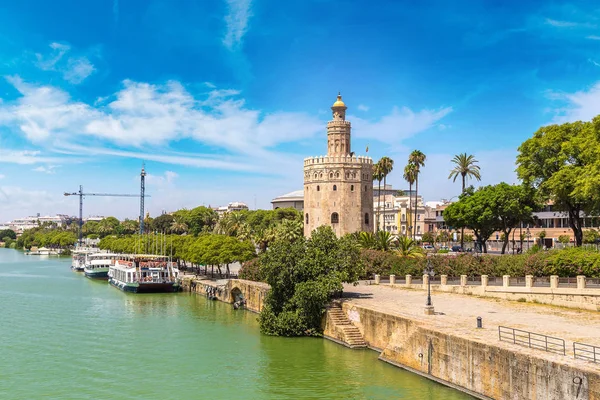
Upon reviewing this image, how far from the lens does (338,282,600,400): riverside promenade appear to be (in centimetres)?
2076

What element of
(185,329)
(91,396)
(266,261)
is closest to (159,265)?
(185,329)

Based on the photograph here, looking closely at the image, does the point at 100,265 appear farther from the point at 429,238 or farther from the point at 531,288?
the point at 531,288

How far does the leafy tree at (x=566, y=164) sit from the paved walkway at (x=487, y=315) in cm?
1300

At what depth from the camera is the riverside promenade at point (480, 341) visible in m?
20.8

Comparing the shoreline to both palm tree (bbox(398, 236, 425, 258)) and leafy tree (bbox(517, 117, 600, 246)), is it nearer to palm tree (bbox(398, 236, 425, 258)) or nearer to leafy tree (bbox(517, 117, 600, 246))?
palm tree (bbox(398, 236, 425, 258))

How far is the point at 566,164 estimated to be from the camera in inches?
2105

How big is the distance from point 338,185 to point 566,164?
29.8 m

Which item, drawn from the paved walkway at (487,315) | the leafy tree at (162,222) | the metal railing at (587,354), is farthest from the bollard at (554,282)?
the leafy tree at (162,222)

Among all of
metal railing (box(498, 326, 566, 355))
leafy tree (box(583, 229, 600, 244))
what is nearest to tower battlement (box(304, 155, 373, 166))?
leafy tree (box(583, 229, 600, 244))

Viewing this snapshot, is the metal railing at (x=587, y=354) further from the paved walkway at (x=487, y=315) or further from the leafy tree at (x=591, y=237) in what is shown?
the leafy tree at (x=591, y=237)

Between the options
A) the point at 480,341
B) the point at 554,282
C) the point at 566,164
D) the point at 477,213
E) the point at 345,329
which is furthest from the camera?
the point at 477,213

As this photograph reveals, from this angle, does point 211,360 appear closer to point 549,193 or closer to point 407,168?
point 549,193

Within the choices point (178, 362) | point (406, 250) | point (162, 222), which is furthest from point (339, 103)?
point (162, 222)

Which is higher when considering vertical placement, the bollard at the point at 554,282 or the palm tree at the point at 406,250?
the palm tree at the point at 406,250
